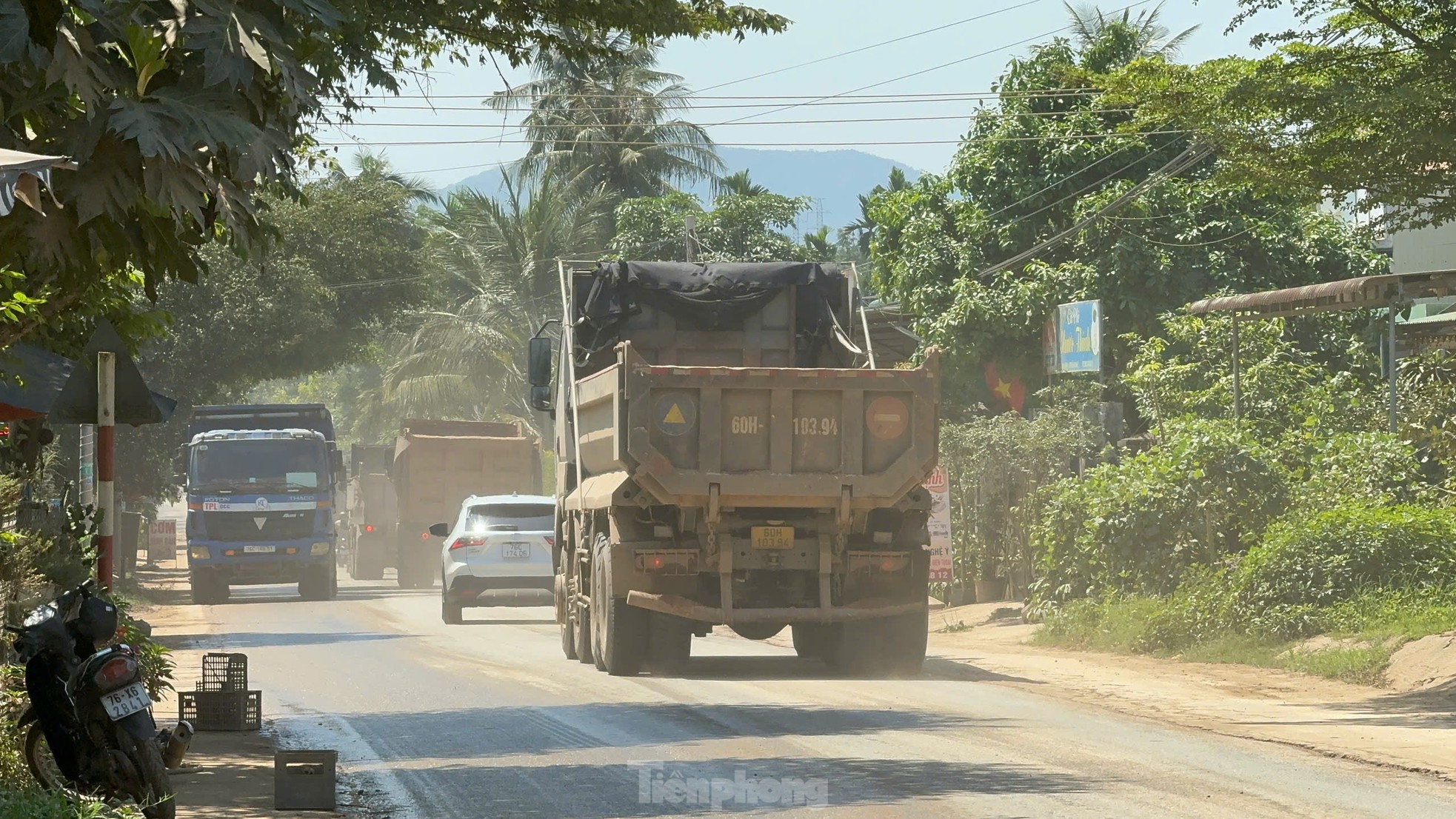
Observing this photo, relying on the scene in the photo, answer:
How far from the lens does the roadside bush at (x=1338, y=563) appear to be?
17.2 meters

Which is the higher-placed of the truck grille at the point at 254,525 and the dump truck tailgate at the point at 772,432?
the dump truck tailgate at the point at 772,432

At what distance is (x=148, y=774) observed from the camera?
322 inches

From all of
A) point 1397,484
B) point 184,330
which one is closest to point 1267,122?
point 1397,484

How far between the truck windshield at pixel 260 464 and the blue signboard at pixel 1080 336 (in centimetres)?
A: 1476

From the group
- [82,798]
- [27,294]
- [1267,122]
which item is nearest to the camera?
[82,798]

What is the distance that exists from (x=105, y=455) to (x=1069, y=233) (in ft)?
72.0

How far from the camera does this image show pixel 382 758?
1101cm

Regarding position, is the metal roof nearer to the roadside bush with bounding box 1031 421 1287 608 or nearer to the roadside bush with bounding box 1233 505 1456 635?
the roadside bush with bounding box 1031 421 1287 608

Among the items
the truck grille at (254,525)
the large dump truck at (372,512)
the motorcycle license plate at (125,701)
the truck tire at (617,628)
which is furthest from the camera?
the large dump truck at (372,512)

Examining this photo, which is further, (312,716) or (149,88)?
(312,716)

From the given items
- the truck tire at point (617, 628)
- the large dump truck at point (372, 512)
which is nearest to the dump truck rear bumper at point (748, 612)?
the truck tire at point (617, 628)

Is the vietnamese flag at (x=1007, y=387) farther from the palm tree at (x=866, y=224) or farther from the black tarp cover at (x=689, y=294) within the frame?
the palm tree at (x=866, y=224)

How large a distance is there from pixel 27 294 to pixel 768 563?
768 cm

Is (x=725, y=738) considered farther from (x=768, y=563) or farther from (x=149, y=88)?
(x=149, y=88)
